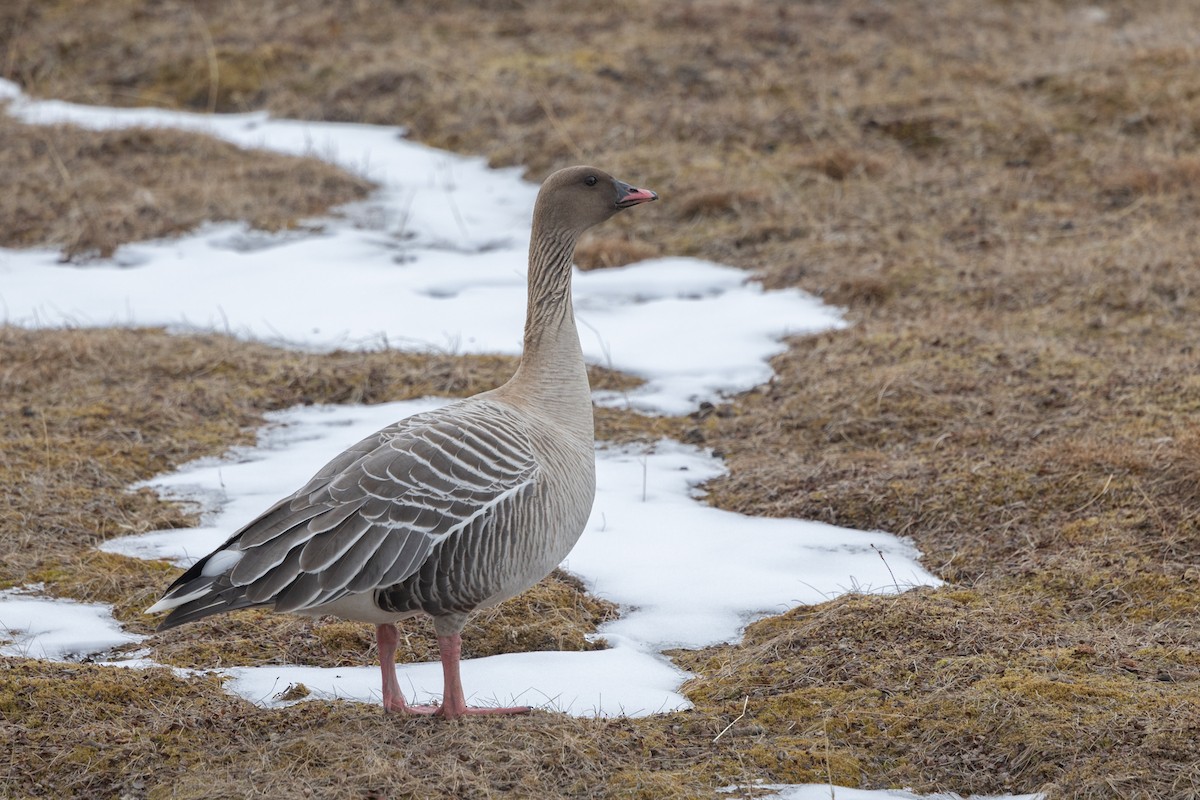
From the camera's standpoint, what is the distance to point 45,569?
5.93 metres

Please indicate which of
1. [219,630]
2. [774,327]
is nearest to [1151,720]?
[219,630]

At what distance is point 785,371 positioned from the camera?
8.84 metres

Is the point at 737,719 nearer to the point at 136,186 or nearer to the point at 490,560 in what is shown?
the point at 490,560

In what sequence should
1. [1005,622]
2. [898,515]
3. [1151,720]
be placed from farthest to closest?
[898,515] → [1005,622] → [1151,720]

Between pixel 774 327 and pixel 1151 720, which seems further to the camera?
pixel 774 327

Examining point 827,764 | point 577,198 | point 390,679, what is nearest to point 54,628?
point 390,679

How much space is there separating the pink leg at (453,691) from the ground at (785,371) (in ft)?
0.46

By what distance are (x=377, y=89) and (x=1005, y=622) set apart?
1201 cm

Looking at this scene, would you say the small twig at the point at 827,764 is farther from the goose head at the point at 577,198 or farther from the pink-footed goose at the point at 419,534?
the goose head at the point at 577,198

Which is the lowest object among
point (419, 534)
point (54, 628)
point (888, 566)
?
point (54, 628)

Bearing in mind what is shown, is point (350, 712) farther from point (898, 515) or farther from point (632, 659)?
point (898, 515)

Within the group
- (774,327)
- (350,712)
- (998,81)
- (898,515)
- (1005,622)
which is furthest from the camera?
(998,81)

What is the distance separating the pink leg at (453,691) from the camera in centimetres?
455

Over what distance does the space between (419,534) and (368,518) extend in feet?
0.61
